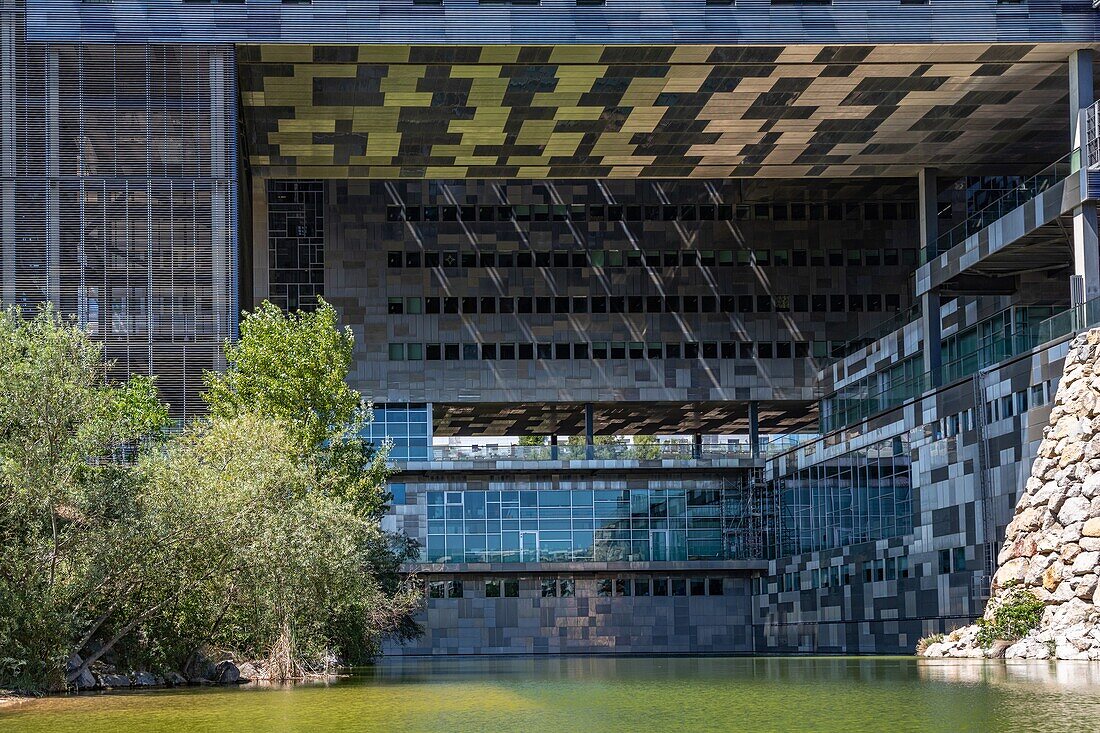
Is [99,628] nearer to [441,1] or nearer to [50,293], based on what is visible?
[50,293]

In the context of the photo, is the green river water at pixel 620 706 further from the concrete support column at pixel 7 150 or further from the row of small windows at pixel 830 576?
the concrete support column at pixel 7 150

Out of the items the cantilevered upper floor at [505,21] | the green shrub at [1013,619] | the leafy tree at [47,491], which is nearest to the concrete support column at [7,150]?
the cantilevered upper floor at [505,21]

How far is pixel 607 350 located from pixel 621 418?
25.0 ft

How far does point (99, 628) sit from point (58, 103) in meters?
28.6

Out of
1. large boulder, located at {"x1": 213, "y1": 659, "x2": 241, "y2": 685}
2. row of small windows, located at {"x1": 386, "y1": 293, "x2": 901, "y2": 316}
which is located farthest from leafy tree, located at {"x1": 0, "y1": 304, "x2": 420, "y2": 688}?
row of small windows, located at {"x1": 386, "y1": 293, "x2": 901, "y2": 316}

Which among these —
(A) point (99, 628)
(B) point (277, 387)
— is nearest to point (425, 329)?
(B) point (277, 387)

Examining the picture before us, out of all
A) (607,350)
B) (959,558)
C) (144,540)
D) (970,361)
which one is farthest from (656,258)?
(144,540)

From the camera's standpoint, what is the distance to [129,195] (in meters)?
51.9

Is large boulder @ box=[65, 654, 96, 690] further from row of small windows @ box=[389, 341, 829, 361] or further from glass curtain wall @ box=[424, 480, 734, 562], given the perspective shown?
glass curtain wall @ box=[424, 480, 734, 562]

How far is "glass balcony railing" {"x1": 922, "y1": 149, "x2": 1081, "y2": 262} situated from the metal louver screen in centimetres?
2573

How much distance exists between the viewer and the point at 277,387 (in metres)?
45.2

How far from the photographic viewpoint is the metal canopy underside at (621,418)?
244 ft

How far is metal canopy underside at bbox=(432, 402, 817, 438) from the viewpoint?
7431 centimetres

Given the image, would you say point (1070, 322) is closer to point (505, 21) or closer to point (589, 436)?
point (505, 21)
